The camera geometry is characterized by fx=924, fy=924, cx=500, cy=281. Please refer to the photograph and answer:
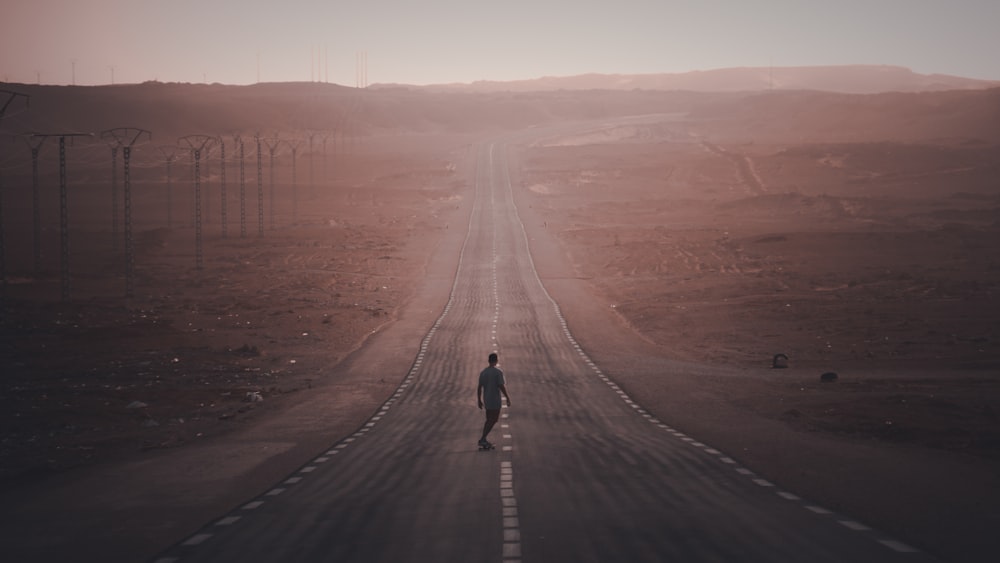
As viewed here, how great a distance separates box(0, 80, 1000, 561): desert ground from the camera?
17.8 metres

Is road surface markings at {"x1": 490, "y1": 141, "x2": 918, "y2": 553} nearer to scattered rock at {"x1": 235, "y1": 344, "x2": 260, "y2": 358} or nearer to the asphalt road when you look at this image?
the asphalt road

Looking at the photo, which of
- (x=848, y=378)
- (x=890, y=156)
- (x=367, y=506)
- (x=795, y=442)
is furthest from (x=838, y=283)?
(x=890, y=156)

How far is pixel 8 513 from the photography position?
14.4m

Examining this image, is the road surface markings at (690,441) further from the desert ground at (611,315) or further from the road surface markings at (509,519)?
the road surface markings at (509,519)

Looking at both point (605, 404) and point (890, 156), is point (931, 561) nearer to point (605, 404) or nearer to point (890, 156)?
point (605, 404)

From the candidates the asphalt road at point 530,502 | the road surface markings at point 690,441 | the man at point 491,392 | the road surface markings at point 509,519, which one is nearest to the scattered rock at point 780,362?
the road surface markings at point 690,441

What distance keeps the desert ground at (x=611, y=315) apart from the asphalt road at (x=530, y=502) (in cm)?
93

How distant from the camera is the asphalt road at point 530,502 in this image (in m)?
11.1

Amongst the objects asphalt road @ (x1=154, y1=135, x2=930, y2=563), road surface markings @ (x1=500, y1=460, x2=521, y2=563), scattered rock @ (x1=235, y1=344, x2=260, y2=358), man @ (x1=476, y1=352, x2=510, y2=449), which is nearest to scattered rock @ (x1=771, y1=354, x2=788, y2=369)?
asphalt road @ (x1=154, y1=135, x2=930, y2=563)

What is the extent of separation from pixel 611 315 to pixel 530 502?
39.7 meters

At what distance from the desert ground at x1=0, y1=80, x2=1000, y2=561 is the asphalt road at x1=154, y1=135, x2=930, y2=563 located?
932mm

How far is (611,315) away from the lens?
53.3 meters

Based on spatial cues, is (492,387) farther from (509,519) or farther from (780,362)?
(780,362)

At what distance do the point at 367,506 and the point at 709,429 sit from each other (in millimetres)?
11359
